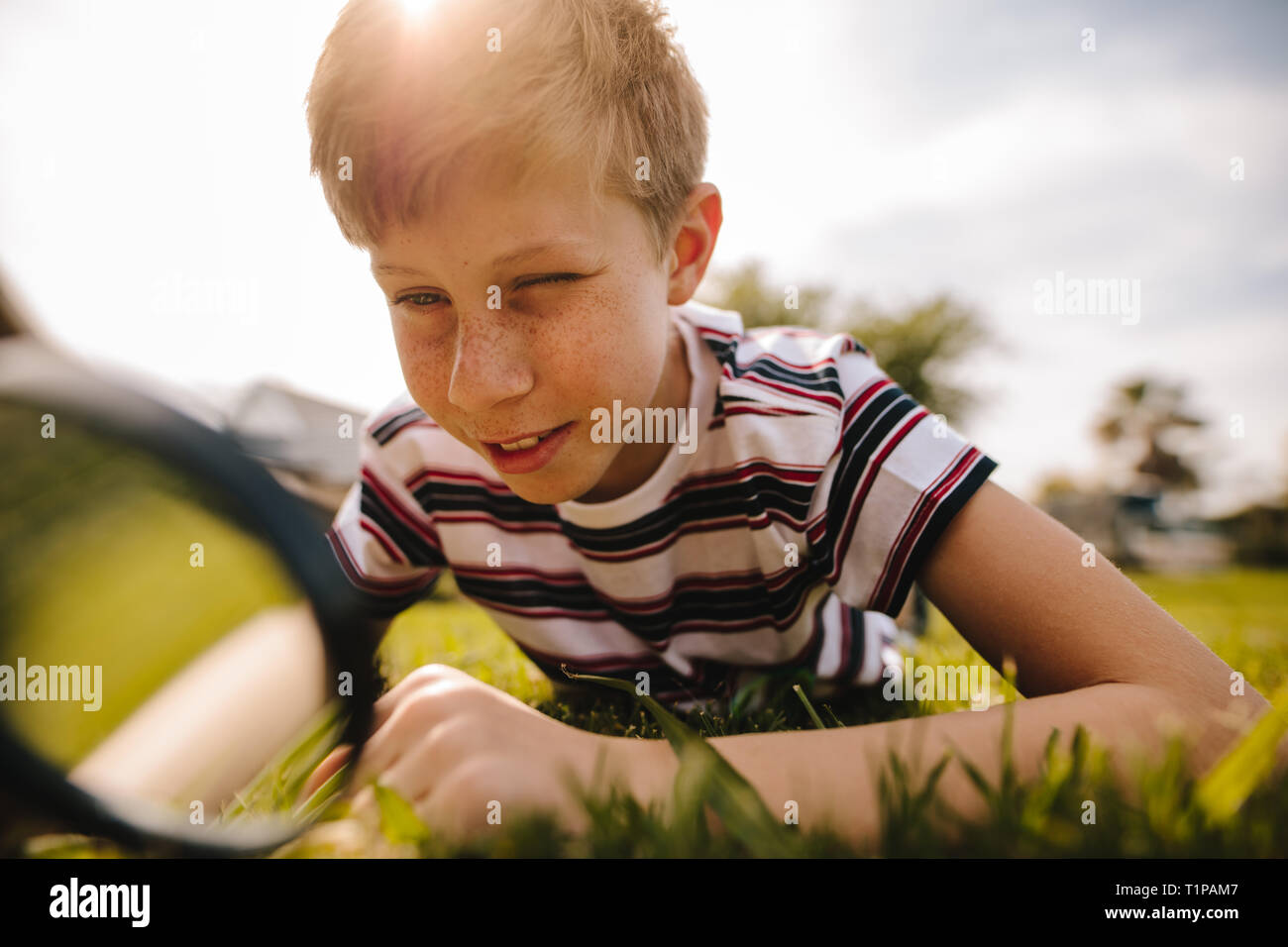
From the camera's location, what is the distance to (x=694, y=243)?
1.64 metres

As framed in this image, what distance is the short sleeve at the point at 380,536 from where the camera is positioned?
1.89 metres

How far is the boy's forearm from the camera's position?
0.82 m

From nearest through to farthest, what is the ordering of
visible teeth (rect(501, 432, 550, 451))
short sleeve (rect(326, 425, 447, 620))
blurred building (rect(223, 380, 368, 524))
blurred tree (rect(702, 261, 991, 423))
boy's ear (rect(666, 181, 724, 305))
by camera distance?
visible teeth (rect(501, 432, 550, 451)) → boy's ear (rect(666, 181, 724, 305)) → short sleeve (rect(326, 425, 447, 620)) → blurred building (rect(223, 380, 368, 524)) → blurred tree (rect(702, 261, 991, 423))

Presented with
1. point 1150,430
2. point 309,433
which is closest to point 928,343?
point 309,433

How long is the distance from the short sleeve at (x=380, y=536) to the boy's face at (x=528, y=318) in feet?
1.70

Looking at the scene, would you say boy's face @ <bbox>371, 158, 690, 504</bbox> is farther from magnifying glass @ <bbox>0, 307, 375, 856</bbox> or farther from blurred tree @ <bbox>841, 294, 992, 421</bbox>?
blurred tree @ <bbox>841, 294, 992, 421</bbox>

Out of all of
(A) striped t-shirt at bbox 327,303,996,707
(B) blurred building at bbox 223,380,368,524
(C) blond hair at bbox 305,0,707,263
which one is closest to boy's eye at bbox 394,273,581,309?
(C) blond hair at bbox 305,0,707,263

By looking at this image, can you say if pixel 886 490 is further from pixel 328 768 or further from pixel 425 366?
pixel 328 768

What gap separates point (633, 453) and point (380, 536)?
0.67 metres

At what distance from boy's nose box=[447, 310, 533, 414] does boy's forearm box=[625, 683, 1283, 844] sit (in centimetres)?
61

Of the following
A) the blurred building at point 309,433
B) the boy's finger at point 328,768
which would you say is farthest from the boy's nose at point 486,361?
the blurred building at point 309,433

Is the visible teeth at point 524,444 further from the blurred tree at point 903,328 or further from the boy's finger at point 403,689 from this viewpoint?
the blurred tree at point 903,328
